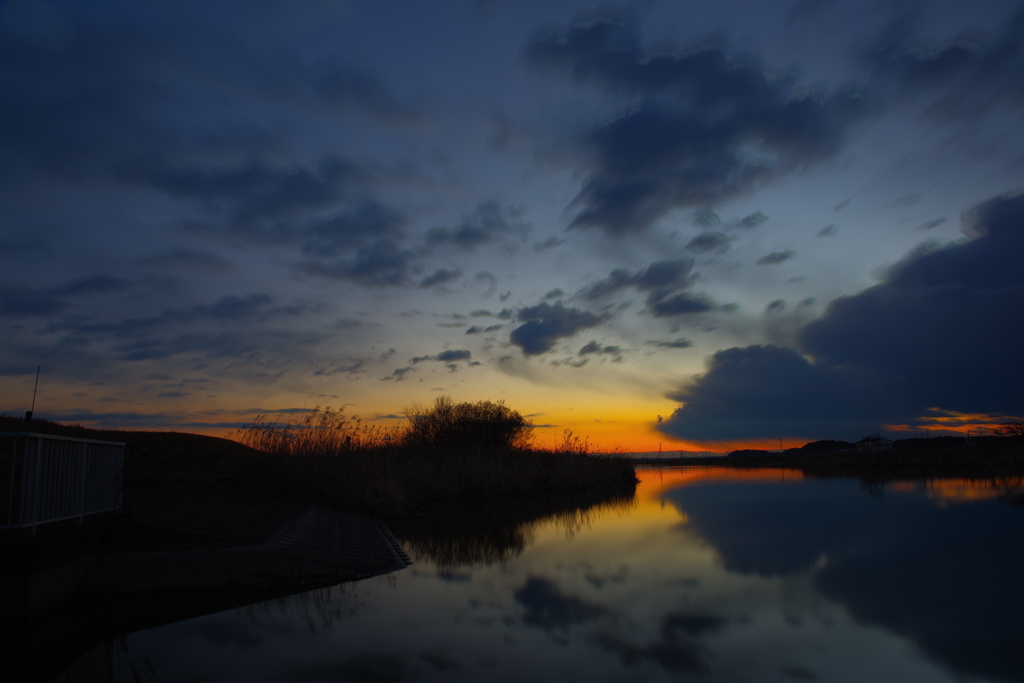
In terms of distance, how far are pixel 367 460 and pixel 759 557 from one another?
1221 cm

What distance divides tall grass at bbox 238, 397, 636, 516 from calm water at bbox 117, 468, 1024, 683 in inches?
210

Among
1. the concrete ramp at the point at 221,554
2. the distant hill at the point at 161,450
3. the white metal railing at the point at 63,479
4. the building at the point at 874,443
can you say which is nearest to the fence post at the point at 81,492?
the white metal railing at the point at 63,479

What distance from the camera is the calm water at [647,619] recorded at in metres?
4.41

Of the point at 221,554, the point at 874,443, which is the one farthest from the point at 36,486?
the point at 874,443

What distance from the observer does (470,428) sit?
2858cm

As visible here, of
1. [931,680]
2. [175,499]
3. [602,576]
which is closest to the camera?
[931,680]

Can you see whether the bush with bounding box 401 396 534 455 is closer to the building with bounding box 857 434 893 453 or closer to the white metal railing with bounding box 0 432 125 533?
the white metal railing with bounding box 0 432 125 533

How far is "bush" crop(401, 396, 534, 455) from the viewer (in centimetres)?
2766

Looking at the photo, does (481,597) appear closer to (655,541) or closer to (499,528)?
(655,541)

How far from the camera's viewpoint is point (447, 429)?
28297mm

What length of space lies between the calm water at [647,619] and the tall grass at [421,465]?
5332 millimetres

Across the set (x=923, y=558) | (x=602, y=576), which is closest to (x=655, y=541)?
(x=602, y=576)

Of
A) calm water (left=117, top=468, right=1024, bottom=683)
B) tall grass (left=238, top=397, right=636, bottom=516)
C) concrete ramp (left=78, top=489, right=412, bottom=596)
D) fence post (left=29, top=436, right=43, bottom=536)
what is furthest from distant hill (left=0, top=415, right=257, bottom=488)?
calm water (left=117, top=468, right=1024, bottom=683)

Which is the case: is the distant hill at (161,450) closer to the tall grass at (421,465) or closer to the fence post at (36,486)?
the tall grass at (421,465)
